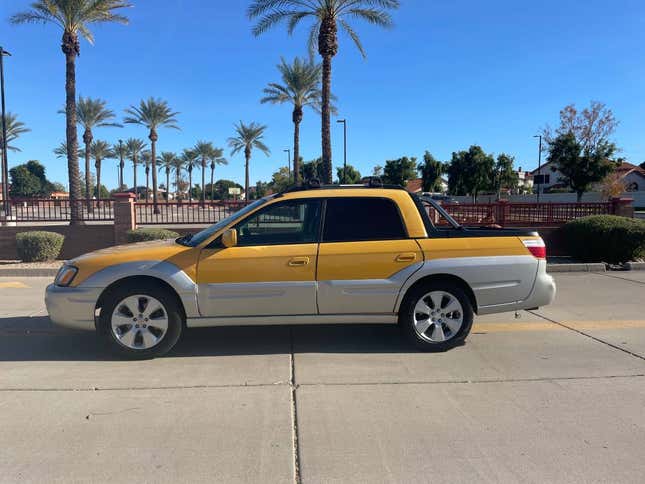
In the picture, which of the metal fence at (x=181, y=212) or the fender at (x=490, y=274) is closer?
the fender at (x=490, y=274)

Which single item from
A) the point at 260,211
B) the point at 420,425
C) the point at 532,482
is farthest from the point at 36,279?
the point at 532,482

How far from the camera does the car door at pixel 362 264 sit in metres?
5.13

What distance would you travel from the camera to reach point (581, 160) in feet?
114

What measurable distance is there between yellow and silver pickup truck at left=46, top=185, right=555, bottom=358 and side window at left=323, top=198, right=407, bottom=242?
11 mm

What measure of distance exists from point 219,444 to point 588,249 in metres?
11.0

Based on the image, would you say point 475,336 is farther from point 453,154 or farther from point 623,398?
point 453,154

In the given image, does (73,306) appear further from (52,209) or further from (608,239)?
(608,239)

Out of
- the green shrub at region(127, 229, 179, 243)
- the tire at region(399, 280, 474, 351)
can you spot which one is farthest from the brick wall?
the tire at region(399, 280, 474, 351)

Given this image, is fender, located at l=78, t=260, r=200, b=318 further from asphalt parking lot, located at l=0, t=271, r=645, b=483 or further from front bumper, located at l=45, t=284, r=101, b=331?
asphalt parking lot, located at l=0, t=271, r=645, b=483

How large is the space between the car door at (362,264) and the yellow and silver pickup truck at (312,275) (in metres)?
0.01

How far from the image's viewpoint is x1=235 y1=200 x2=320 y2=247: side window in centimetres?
523

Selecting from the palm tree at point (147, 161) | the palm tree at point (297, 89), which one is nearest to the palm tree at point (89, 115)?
the palm tree at point (297, 89)

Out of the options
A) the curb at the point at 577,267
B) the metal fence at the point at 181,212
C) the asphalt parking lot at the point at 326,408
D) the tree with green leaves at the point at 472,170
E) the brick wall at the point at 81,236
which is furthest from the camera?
the tree with green leaves at the point at 472,170

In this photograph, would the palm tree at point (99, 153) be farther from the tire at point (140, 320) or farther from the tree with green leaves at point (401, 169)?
the tire at point (140, 320)
